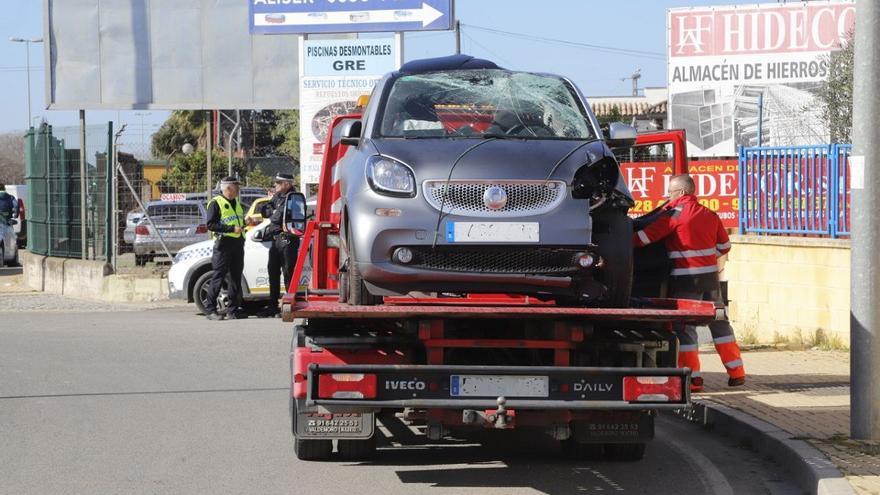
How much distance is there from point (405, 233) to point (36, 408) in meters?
4.57

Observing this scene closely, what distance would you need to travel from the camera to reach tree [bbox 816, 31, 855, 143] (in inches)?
863

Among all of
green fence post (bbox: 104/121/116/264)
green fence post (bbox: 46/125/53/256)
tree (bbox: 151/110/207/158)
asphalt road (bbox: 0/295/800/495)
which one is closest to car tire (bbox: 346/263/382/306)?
asphalt road (bbox: 0/295/800/495)

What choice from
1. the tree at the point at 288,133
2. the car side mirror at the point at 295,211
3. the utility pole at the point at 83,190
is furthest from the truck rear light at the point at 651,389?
the tree at the point at 288,133

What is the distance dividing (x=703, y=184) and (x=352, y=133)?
11474mm

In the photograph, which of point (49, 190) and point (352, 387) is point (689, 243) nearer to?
point (352, 387)

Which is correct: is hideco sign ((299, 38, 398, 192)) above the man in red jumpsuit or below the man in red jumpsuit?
above

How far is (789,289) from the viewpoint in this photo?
47.8ft

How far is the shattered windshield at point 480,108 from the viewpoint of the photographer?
803cm

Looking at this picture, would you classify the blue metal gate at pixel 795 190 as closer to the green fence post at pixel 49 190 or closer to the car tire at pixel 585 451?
the car tire at pixel 585 451

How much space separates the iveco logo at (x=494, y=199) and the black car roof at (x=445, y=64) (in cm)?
160

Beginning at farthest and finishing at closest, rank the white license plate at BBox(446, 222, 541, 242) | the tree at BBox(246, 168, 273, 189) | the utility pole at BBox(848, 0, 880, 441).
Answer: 1. the tree at BBox(246, 168, 273, 189)
2. the utility pole at BBox(848, 0, 880, 441)
3. the white license plate at BBox(446, 222, 541, 242)

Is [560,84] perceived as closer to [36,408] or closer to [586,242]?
[586,242]

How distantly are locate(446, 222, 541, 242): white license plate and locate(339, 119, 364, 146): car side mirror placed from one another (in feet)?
3.82

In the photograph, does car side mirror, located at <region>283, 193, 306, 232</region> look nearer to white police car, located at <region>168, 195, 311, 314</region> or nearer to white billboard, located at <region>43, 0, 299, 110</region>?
white police car, located at <region>168, 195, 311, 314</region>
